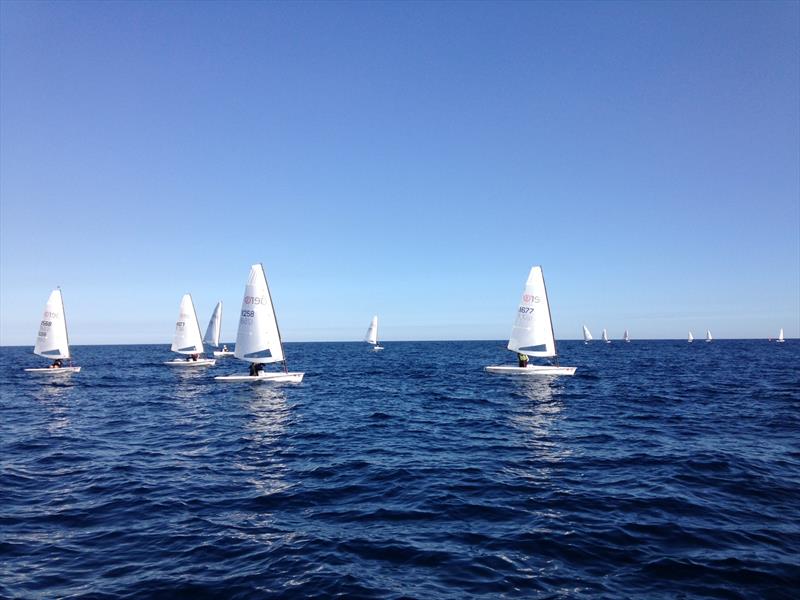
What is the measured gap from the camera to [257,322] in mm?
41094

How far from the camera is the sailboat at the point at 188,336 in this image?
63531 mm

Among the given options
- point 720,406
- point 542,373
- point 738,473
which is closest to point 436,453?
point 738,473

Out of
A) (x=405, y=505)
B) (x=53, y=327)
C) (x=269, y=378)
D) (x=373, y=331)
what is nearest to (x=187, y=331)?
(x=53, y=327)

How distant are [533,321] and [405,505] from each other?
120 feet

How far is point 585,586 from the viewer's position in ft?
26.7

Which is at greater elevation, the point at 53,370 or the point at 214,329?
the point at 214,329

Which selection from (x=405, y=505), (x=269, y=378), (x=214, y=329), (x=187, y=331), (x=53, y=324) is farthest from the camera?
(x=214, y=329)

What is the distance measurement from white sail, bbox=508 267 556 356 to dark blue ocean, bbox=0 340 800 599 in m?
19.7

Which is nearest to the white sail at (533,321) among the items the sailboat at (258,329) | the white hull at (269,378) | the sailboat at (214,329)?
the white hull at (269,378)

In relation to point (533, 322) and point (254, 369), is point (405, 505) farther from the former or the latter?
point (533, 322)

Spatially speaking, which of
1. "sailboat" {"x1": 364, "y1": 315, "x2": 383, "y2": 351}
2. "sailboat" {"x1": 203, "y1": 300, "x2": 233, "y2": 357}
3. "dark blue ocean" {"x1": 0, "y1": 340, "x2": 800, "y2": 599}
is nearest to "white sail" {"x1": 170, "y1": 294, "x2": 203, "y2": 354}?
"sailboat" {"x1": 203, "y1": 300, "x2": 233, "y2": 357}

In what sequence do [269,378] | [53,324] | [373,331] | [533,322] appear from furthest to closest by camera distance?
[373,331] < [53,324] < [533,322] < [269,378]

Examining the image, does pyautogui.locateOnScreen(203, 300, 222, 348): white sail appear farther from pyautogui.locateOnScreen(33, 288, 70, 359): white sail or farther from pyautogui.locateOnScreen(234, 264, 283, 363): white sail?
pyautogui.locateOnScreen(234, 264, 283, 363): white sail

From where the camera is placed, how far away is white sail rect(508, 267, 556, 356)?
46.1 metres
